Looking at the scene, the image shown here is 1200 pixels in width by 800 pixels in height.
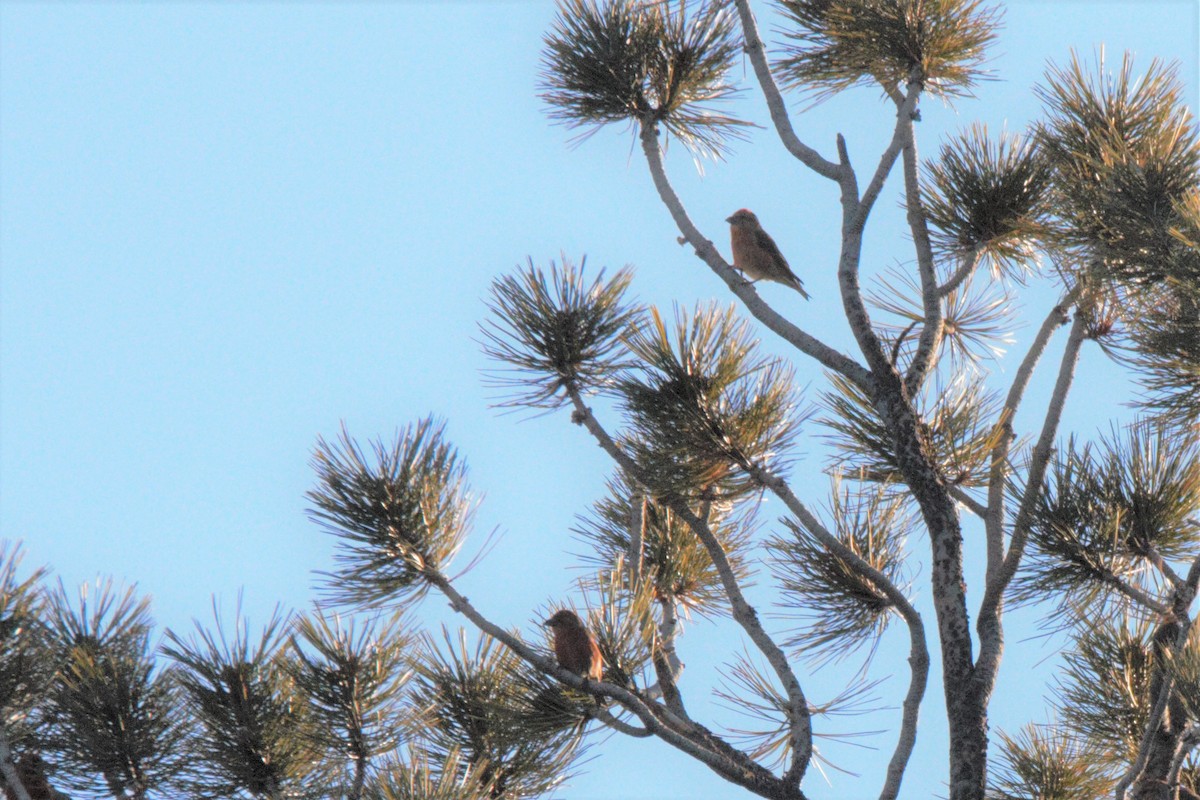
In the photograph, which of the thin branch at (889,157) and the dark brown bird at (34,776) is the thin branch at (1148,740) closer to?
the thin branch at (889,157)

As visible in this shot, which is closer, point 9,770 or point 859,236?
point 9,770

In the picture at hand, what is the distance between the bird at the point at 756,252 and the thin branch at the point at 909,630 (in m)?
2.17

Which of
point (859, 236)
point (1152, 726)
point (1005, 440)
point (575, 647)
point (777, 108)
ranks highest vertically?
point (777, 108)

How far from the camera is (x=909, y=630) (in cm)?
374

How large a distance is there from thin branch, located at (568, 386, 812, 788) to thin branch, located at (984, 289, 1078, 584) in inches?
26.8

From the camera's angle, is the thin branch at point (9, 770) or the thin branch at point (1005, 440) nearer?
the thin branch at point (9, 770)

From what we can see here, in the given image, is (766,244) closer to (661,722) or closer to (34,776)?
(661,722)

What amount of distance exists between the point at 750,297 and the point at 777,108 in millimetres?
625

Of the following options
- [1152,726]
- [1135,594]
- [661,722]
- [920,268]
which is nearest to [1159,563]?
[1135,594]

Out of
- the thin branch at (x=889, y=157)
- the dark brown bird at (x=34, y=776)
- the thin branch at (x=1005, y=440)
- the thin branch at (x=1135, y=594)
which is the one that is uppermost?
the thin branch at (x=889, y=157)

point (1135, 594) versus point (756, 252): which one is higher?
point (756, 252)

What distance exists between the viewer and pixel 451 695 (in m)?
3.86

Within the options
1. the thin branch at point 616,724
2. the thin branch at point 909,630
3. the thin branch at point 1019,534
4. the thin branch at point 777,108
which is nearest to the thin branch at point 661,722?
the thin branch at point 616,724

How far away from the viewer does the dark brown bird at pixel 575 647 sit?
11.5 feet
